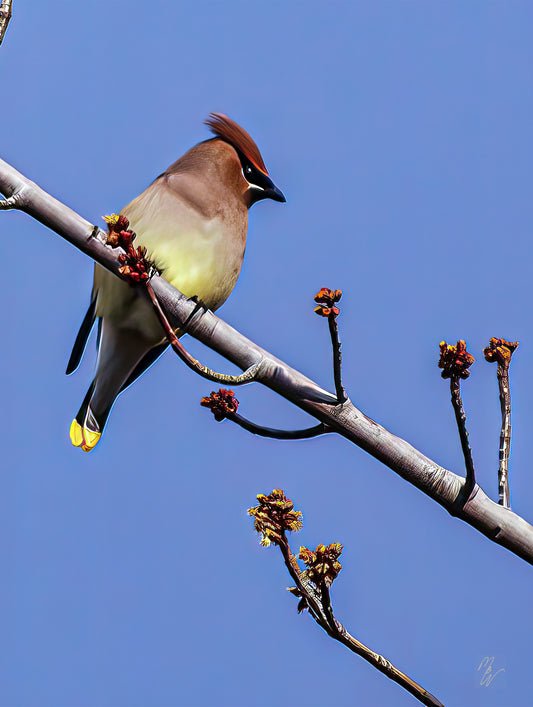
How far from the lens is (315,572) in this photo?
7.41ft

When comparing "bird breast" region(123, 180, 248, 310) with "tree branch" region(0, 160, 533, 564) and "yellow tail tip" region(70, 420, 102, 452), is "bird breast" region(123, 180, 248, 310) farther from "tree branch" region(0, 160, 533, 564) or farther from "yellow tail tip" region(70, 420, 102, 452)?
"tree branch" region(0, 160, 533, 564)

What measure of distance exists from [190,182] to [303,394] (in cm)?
176

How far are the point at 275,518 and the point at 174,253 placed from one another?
178 centimetres

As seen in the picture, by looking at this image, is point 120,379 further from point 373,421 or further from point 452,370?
point 452,370

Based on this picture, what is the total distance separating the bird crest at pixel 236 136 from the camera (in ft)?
14.1

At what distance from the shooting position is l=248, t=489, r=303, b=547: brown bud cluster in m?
2.22

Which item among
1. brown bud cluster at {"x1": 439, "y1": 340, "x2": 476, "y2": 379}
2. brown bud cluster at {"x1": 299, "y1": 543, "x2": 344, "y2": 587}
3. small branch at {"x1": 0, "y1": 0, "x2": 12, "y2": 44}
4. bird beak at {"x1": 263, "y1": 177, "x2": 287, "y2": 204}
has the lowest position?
brown bud cluster at {"x1": 299, "y1": 543, "x2": 344, "y2": 587}

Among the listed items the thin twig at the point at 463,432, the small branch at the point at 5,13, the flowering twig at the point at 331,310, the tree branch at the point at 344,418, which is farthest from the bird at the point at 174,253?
the thin twig at the point at 463,432

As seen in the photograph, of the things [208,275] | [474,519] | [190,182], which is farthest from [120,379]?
[474,519]

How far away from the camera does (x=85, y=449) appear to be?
3889 millimetres

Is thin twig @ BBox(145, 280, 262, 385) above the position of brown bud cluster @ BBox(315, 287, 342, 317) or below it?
below

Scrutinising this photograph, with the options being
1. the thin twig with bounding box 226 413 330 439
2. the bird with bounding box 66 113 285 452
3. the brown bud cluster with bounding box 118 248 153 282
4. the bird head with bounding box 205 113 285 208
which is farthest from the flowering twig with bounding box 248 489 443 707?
the bird head with bounding box 205 113 285 208

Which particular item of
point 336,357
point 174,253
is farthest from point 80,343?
point 336,357

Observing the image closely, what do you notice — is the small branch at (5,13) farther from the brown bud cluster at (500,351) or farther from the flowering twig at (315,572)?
the brown bud cluster at (500,351)
